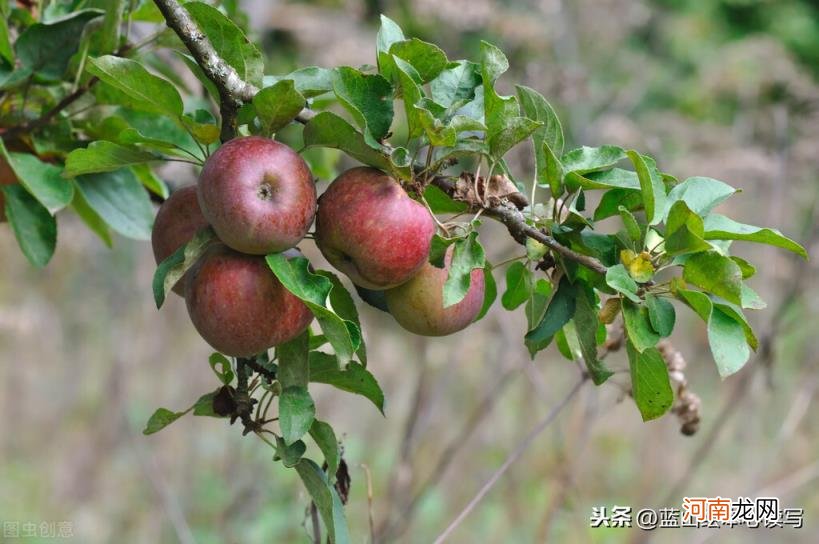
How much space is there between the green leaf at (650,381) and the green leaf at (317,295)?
0.74ft

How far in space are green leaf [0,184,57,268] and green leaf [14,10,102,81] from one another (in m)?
0.13

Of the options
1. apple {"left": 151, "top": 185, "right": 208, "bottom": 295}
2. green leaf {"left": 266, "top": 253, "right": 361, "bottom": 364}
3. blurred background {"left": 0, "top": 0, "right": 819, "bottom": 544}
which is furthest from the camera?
blurred background {"left": 0, "top": 0, "right": 819, "bottom": 544}

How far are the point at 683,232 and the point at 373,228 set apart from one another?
0.23 m

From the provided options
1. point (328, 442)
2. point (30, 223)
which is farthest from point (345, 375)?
point (30, 223)

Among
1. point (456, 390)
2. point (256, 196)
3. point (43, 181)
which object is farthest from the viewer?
point (456, 390)

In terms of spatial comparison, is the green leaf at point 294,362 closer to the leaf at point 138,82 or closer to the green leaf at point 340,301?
the green leaf at point 340,301

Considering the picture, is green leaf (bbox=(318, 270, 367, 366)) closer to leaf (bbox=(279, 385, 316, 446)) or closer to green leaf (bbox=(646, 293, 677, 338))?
leaf (bbox=(279, 385, 316, 446))

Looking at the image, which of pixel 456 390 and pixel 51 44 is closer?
pixel 51 44

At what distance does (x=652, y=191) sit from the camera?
2.00ft

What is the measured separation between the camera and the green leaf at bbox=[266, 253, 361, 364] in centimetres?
57

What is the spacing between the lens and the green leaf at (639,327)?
61cm

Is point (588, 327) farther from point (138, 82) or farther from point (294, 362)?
point (138, 82)

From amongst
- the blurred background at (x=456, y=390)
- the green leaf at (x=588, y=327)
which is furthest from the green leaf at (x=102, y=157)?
the blurred background at (x=456, y=390)

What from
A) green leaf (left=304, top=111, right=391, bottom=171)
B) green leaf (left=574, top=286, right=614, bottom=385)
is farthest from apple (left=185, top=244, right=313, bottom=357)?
green leaf (left=574, top=286, right=614, bottom=385)
